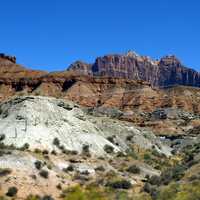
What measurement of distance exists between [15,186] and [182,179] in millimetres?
12472

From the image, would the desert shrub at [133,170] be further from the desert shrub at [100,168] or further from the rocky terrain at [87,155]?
the desert shrub at [100,168]

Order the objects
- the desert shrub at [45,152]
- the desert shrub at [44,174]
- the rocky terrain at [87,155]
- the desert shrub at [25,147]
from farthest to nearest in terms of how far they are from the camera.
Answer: the desert shrub at [45,152], the desert shrub at [25,147], the desert shrub at [44,174], the rocky terrain at [87,155]

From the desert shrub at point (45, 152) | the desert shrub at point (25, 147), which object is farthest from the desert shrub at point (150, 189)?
the desert shrub at point (25, 147)

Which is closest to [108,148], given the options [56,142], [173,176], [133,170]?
[56,142]

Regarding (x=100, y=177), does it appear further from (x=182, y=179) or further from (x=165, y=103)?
(x=165, y=103)

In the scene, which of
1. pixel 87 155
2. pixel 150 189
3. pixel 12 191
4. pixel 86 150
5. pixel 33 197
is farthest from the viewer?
pixel 86 150

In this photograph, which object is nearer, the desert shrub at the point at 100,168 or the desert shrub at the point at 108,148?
the desert shrub at the point at 100,168

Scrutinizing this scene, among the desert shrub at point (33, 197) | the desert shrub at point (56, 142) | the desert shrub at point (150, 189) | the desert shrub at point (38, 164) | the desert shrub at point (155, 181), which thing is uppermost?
the desert shrub at point (56, 142)

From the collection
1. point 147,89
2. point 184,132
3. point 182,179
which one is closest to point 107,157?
point 182,179

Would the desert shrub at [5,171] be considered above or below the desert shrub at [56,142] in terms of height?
below

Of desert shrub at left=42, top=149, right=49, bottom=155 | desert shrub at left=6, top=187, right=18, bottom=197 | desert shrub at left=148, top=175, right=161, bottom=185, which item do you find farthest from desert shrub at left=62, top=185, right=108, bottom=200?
desert shrub at left=42, top=149, right=49, bottom=155

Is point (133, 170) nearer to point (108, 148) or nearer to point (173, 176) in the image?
point (173, 176)

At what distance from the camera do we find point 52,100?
6569cm

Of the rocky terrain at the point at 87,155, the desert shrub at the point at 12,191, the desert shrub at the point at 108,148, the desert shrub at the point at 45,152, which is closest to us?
the desert shrub at the point at 12,191
